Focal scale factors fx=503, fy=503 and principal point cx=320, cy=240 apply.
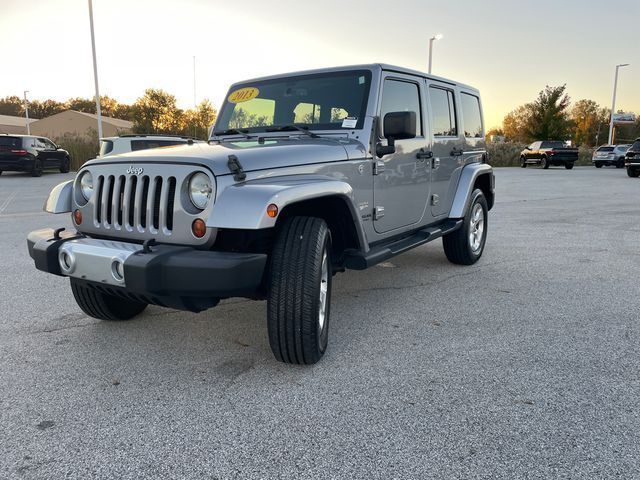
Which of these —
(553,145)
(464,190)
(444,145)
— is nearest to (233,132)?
(444,145)

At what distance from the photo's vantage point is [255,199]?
2566 mm

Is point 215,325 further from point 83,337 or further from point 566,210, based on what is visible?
point 566,210

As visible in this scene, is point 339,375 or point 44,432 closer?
point 44,432

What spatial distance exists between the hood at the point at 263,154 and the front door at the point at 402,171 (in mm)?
400

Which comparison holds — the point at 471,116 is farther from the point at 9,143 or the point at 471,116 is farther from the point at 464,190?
the point at 9,143

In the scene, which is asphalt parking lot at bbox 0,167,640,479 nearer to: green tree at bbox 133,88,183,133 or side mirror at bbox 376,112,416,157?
side mirror at bbox 376,112,416,157

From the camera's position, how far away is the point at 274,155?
3.04m

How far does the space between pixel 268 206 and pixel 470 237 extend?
12.1ft

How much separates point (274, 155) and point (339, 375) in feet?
4.50

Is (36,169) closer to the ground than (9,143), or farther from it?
closer to the ground

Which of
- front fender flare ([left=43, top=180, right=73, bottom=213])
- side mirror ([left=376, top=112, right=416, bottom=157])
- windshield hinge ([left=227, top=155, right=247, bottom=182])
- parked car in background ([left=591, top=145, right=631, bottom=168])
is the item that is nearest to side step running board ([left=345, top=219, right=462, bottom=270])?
side mirror ([left=376, top=112, right=416, bottom=157])

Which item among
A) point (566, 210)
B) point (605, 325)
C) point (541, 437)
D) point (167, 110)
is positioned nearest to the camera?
point (541, 437)

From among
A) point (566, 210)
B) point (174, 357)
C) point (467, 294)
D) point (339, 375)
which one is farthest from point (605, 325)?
point (566, 210)

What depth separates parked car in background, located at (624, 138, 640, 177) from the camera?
2089cm
